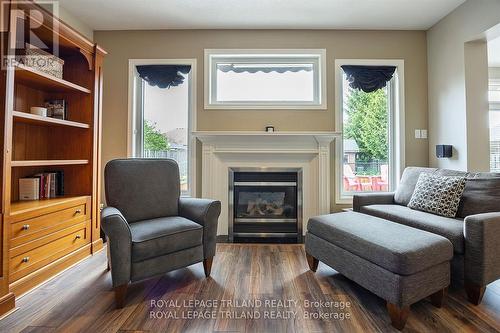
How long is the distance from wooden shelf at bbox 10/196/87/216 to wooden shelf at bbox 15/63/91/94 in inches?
41.2

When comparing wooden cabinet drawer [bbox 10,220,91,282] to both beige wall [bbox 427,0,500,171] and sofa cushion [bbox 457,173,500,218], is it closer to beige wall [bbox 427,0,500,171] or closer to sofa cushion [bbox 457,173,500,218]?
sofa cushion [bbox 457,173,500,218]

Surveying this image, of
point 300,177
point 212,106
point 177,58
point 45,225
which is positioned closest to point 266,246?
point 300,177

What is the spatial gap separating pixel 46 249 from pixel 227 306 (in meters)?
1.59

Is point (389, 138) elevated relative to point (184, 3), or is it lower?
lower

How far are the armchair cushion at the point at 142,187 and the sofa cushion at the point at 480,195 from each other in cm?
258

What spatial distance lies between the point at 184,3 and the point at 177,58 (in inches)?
28.1

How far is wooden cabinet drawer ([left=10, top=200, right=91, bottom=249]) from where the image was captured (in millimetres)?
1771

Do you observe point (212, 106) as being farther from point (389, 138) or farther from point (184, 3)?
point (389, 138)

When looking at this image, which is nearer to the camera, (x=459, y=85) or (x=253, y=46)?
(x=459, y=85)

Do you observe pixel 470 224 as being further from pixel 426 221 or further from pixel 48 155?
pixel 48 155

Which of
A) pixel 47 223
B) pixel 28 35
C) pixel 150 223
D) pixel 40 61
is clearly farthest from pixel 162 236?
pixel 28 35

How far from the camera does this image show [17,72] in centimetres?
193

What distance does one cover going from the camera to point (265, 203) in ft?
10.5

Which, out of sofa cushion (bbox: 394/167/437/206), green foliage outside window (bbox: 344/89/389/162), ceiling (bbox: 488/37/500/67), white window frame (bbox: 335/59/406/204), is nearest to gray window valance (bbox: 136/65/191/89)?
white window frame (bbox: 335/59/406/204)
